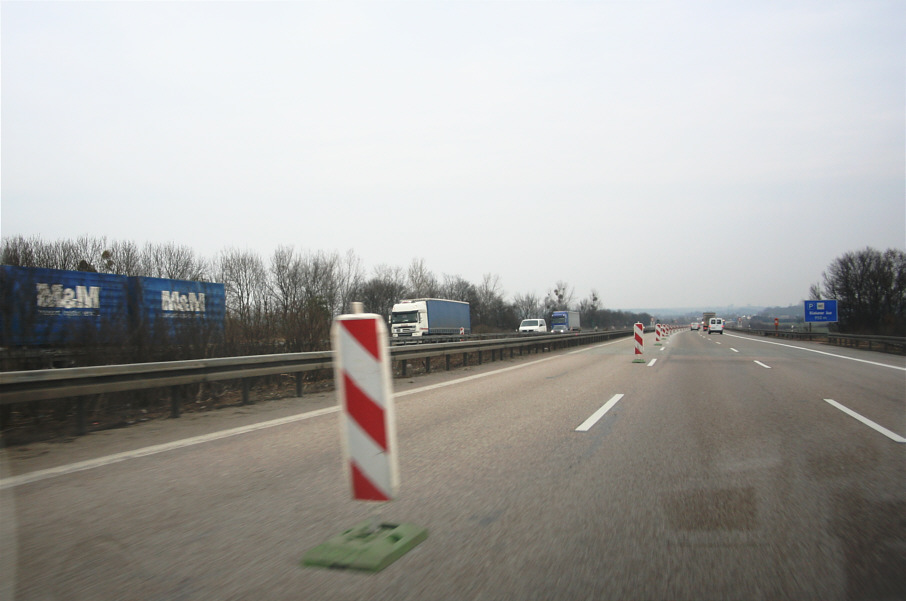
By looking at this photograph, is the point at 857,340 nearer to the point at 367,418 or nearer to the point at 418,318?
the point at 418,318

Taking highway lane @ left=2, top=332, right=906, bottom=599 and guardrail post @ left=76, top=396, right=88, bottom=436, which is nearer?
highway lane @ left=2, top=332, right=906, bottom=599

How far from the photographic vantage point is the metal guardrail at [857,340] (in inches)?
1071

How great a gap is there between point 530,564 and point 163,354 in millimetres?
9313

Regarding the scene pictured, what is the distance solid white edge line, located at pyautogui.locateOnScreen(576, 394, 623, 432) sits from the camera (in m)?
7.50

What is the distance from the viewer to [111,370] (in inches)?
301

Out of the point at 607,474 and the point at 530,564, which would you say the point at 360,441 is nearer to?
the point at 530,564

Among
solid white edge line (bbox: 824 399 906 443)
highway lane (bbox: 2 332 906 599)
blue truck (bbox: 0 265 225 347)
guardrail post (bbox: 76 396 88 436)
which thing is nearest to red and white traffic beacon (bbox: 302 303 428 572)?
highway lane (bbox: 2 332 906 599)

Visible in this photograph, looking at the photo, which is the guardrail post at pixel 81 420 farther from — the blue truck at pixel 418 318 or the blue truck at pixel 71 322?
the blue truck at pixel 418 318

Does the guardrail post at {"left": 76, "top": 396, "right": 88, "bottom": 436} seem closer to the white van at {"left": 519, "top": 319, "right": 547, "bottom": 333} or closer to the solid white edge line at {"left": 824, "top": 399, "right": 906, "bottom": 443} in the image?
the solid white edge line at {"left": 824, "top": 399, "right": 906, "bottom": 443}

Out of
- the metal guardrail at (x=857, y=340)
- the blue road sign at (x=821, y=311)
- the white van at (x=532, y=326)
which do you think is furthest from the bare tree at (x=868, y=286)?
the white van at (x=532, y=326)

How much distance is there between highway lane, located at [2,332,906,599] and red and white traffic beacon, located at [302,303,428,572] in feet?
0.96

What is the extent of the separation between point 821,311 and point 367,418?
48.4m

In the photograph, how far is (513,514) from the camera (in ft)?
13.6

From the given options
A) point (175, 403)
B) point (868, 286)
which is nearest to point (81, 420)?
point (175, 403)
